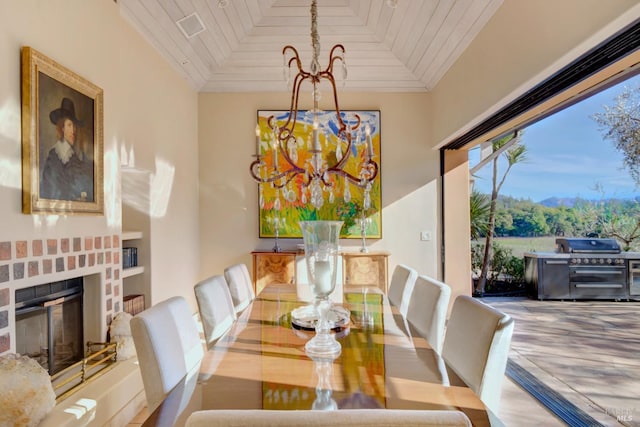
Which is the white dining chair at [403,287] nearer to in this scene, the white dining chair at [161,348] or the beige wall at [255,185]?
the white dining chair at [161,348]

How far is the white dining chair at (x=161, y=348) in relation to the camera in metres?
1.28

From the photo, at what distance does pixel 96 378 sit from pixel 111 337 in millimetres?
333

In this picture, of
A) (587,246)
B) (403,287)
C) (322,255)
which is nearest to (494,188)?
(587,246)

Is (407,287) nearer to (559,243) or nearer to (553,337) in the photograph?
(553,337)

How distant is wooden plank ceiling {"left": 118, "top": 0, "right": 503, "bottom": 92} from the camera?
3.04m

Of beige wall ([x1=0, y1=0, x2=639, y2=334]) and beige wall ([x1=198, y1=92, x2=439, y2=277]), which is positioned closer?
beige wall ([x1=0, y1=0, x2=639, y2=334])

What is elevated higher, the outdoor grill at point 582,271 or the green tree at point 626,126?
the green tree at point 626,126

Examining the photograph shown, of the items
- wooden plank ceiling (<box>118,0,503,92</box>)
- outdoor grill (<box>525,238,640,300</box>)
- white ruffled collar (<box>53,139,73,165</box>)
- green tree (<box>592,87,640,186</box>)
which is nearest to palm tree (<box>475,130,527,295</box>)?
outdoor grill (<box>525,238,640,300</box>)

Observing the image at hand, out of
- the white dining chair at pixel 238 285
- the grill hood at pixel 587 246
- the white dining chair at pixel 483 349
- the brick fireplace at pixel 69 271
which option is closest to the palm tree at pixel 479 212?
the grill hood at pixel 587 246

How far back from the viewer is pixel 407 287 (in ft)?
8.12

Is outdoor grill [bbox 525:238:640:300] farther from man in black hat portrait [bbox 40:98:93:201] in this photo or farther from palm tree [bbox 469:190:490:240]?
man in black hat portrait [bbox 40:98:93:201]

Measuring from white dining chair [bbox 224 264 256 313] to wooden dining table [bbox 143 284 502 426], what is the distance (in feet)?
2.71

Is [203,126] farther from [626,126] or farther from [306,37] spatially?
[626,126]

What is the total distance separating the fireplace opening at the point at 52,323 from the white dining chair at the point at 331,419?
1848 millimetres
